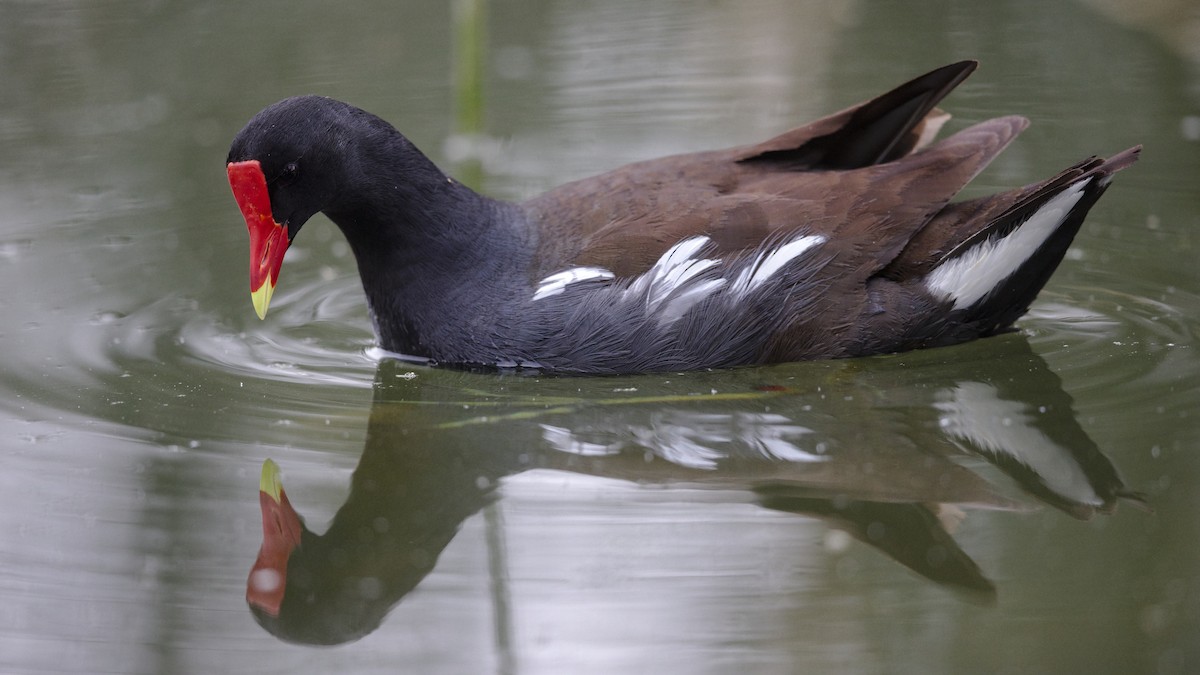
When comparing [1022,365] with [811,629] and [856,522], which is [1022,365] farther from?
[811,629]

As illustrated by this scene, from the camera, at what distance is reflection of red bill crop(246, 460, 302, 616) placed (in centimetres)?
321

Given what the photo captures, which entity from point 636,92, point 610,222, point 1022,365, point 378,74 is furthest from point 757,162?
point 378,74

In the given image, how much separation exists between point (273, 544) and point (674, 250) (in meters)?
1.59

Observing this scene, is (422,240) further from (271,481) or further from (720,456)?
(720,456)

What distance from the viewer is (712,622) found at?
9.68 ft

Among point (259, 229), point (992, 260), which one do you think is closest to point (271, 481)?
point (259, 229)

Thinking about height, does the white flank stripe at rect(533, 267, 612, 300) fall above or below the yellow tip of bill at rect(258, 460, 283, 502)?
above

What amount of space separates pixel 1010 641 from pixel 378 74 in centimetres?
611

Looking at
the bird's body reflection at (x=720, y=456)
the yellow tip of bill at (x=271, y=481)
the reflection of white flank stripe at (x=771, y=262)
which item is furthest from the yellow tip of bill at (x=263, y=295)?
the reflection of white flank stripe at (x=771, y=262)

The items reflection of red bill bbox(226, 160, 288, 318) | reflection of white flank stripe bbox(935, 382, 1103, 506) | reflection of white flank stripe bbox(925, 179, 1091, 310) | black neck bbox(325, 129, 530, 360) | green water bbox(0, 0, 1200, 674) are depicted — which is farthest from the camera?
black neck bbox(325, 129, 530, 360)

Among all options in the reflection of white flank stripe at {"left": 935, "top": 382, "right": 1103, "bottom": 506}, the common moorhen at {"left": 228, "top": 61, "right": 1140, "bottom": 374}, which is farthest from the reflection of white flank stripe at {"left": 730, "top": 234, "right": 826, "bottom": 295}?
the reflection of white flank stripe at {"left": 935, "top": 382, "right": 1103, "bottom": 506}

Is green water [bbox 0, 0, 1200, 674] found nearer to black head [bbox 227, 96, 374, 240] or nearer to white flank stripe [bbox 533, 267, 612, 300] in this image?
white flank stripe [bbox 533, 267, 612, 300]

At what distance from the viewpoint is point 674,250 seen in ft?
14.2

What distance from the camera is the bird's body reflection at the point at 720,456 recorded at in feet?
10.8
